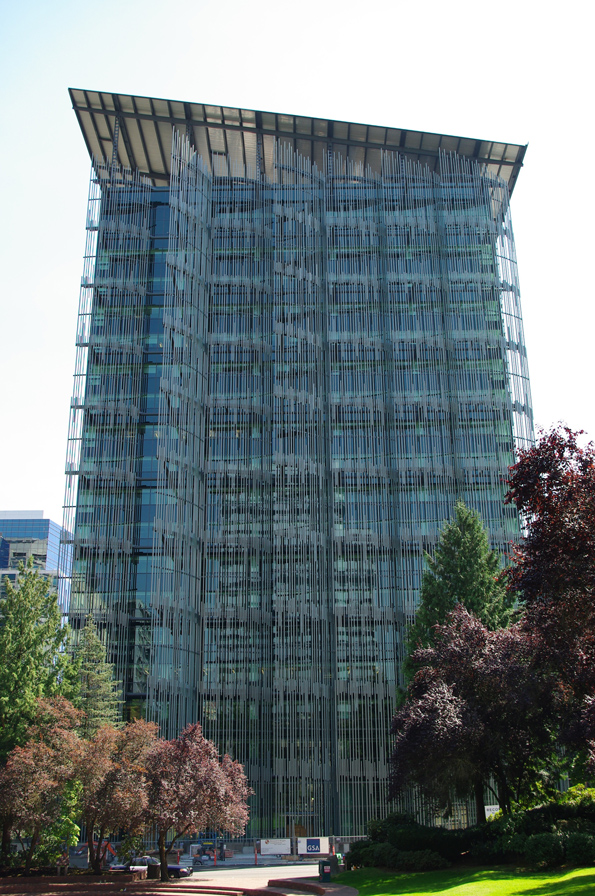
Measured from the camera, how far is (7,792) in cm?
3272

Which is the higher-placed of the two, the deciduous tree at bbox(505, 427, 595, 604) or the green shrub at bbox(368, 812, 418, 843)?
the deciduous tree at bbox(505, 427, 595, 604)

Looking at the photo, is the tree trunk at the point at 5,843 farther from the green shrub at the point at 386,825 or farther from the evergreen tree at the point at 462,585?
the evergreen tree at the point at 462,585

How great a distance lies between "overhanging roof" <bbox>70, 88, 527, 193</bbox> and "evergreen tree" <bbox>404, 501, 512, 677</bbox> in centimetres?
4133

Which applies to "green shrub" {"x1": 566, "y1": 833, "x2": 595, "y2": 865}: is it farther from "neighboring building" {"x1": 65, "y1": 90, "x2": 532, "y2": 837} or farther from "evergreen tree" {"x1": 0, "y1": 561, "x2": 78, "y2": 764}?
"neighboring building" {"x1": 65, "y1": 90, "x2": 532, "y2": 837}

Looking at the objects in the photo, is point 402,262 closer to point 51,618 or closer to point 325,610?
point 325,610

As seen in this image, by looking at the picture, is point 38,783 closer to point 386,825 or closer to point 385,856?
point 385,856

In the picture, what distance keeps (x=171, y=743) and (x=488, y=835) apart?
13.5 meters

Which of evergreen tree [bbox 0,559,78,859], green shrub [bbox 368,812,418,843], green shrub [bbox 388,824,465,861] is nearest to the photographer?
green shrub [bbox 388,824,465,861]

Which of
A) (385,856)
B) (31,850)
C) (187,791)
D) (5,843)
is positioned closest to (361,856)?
(385,856)

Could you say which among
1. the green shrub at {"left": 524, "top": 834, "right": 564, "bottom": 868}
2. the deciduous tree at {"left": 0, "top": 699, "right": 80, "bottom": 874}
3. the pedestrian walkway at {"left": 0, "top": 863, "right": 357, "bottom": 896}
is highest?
the deciduous tree at {"left": 0, "top": 699, "right": 80, "bottom": 874}

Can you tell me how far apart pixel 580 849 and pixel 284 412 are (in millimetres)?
43794

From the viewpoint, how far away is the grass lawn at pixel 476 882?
20.2 metres

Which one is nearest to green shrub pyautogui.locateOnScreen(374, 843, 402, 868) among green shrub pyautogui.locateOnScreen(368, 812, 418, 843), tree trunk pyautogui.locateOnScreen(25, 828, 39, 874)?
green shrub pyautogui.locateOnScreen(368, 812, 418, 843)

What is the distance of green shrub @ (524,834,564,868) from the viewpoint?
23.6 metres
